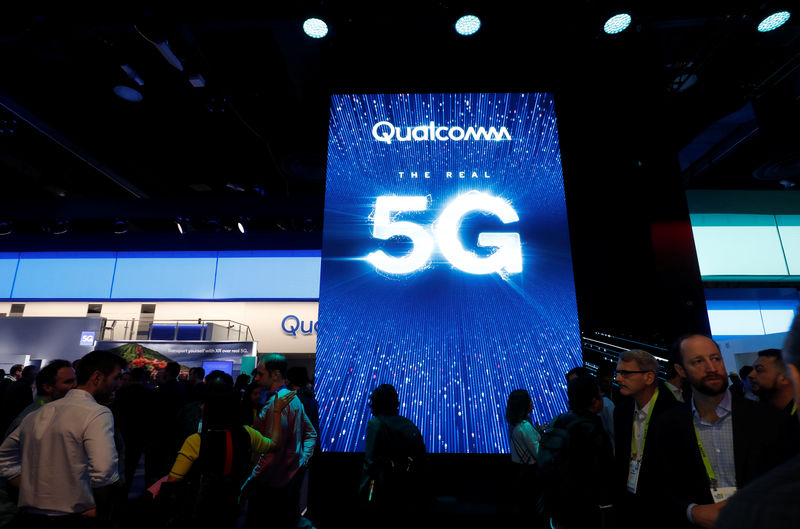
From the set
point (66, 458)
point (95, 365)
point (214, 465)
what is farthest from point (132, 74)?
point (214, 465)

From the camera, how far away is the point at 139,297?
12383 mm

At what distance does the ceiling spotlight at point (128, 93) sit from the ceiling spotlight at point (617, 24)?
632 centimetres

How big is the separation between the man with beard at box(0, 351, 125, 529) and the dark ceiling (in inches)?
156

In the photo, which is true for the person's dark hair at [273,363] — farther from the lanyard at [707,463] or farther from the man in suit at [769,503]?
the man in suit at [769,503]

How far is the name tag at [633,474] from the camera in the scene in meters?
2.17

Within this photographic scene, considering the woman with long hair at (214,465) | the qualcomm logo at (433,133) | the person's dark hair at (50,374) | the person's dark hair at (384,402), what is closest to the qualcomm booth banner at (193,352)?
the person's dark hair at (50,374)

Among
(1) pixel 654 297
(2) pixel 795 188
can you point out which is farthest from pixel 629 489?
(2) pixel 795 188

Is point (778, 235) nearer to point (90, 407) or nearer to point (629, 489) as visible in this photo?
point (629, 489)

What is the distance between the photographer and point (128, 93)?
257 inches

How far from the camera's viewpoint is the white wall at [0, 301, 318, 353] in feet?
40.2

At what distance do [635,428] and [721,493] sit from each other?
1.74 ft

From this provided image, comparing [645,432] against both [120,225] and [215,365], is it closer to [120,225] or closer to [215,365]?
[215,365]

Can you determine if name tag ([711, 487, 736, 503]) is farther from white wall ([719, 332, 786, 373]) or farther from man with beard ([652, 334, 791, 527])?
white wall ([719, 332, 786, 373])

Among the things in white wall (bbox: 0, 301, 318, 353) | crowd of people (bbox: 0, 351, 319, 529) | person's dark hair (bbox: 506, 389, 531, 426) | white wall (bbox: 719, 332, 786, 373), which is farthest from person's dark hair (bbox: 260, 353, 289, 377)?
white wall (bbox: 0, 301, 318, 353)
